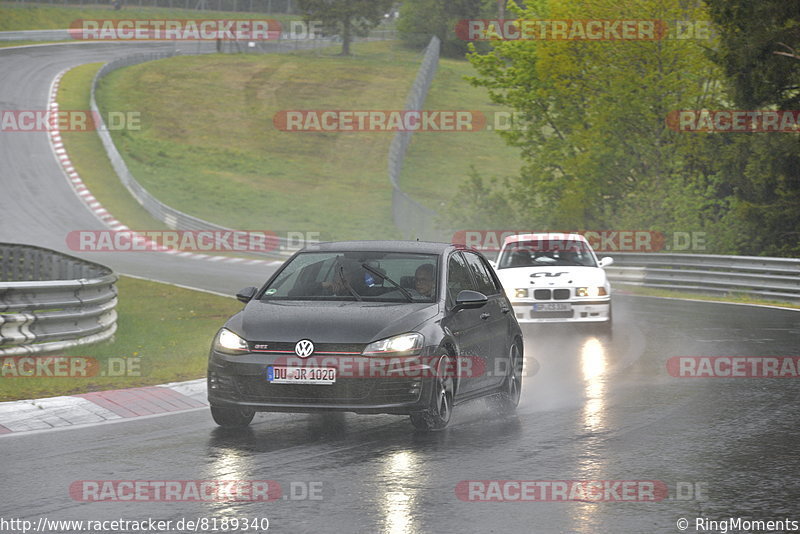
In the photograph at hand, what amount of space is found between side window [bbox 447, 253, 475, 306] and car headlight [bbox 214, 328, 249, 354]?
189 centimetres

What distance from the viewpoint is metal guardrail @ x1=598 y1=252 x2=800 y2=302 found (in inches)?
1008

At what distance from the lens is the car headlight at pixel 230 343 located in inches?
374

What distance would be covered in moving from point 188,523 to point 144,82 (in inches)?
3068

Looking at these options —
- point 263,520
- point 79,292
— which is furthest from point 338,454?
point 79,292

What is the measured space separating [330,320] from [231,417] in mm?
1256

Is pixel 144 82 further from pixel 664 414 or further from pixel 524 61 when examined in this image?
pixel 664 414

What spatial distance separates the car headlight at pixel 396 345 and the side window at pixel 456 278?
980mm

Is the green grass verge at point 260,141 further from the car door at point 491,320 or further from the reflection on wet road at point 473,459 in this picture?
the reflection on wet road at point 473,459
